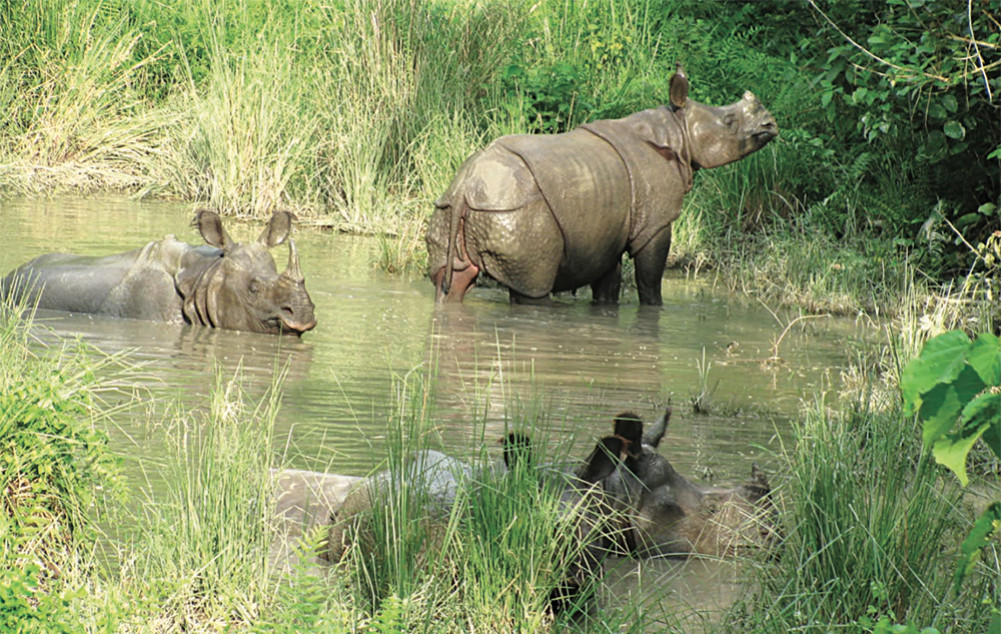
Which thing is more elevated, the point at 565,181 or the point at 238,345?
the point at 565,181

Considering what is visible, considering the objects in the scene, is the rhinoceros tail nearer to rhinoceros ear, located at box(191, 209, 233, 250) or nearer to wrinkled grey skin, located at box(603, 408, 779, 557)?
rhinoceros ear, located at box(191, 209, 233, 250)

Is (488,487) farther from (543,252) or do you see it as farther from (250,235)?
(250,235)

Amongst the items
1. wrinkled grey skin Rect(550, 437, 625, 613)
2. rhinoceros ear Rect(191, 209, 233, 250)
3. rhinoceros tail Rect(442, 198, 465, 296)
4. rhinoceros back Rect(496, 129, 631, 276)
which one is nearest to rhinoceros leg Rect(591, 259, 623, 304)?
rhinoceros back Rect(496, 129, 631, 276)

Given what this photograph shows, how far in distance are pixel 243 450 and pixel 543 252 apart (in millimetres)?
5541

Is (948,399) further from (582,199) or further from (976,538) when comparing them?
(582,199)

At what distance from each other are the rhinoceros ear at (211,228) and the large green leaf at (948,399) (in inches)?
240

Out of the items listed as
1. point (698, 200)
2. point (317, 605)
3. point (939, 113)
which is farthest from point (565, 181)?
point (317, 605)

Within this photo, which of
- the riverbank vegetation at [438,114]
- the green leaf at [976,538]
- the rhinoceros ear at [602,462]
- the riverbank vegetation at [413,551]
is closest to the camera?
the green leaf at [976,538]

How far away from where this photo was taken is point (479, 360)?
7.87m

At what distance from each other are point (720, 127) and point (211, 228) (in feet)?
12.9

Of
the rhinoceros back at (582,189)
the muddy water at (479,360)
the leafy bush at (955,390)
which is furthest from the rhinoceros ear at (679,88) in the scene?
the leafy bush at (955,390)

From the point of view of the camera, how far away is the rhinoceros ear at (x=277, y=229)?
823cm

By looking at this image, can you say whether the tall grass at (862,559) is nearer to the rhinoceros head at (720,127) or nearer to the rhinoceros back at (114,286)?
the rhinoceros back at (114,286)

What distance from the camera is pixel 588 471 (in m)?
4.50
